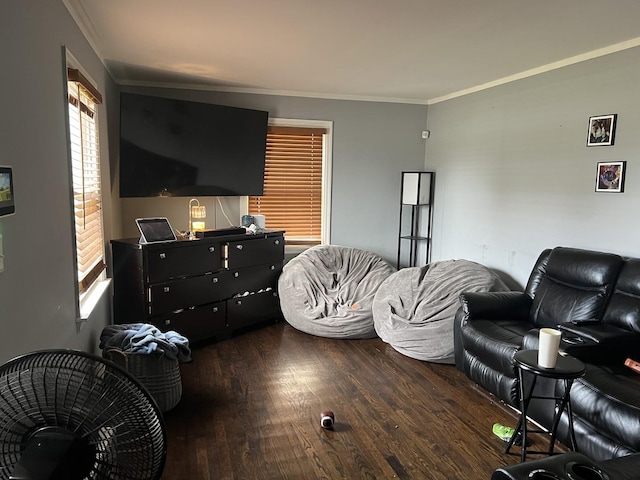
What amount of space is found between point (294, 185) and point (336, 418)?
116 inches

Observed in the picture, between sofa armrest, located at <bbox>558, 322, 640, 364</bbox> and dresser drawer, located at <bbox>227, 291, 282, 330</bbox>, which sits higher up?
sofa armrest, located at <bbox>558, 322, 640, 364</bbox>

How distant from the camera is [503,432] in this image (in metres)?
2.59

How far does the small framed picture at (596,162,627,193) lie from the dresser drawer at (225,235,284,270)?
2.75 metres

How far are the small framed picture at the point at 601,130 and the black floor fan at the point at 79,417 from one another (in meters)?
3.46

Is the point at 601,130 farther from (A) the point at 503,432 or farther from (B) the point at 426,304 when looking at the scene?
(A) the point at 503,432

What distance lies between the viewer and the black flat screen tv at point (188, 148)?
3787 millimetres

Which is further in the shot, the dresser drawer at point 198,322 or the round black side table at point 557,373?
the dresser drawer at point 198,322

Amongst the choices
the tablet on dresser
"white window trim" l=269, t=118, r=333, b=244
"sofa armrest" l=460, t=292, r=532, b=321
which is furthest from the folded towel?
"white window trim" l=269, t=118, r=333, b=244

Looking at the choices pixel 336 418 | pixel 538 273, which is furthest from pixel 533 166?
pixel 336 418

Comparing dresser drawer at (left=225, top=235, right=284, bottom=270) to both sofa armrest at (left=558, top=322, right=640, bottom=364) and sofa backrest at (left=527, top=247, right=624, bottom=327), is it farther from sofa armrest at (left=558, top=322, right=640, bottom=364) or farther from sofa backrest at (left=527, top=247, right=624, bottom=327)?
sofa armrest at (left=558, top=322, right=640, bottom=364)

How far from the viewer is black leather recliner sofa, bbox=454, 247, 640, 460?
86.2 inches

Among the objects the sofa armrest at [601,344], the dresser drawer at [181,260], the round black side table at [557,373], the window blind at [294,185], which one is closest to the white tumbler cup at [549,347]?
the round black side table at [557,373]

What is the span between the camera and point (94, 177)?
3227 mm

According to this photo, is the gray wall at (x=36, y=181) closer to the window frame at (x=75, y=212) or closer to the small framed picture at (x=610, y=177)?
the window frame at (x=75, y=212)
